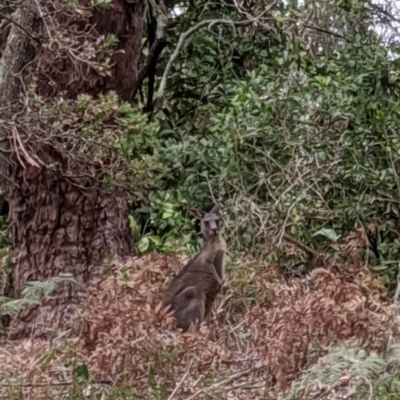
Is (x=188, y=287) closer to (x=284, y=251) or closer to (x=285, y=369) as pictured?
(x=284, y=251)

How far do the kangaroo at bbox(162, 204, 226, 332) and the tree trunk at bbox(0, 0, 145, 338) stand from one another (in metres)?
0.76

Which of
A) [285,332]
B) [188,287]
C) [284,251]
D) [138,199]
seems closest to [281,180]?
[284,251]

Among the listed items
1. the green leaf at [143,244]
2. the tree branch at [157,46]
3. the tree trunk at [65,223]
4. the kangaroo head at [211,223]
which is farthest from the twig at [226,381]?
the tree branch at [157,46]

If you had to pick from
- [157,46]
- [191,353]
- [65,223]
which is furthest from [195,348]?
[157,46]

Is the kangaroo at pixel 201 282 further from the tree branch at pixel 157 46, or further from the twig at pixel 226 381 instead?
the tree branch at pixel 157 46

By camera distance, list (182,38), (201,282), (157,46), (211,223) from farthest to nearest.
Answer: (157,46) → (182,38) → (211,223) → (201,282)

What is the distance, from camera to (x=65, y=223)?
726 centimetres

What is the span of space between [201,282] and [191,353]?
6.00ft

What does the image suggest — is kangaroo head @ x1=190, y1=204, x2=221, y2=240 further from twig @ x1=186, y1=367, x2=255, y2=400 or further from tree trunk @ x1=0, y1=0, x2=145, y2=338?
twig @ x1=186, y1=367, x2=255, y2=400

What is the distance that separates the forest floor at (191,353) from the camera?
15.1 ft

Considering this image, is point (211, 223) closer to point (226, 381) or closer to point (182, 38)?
point (226, 381)

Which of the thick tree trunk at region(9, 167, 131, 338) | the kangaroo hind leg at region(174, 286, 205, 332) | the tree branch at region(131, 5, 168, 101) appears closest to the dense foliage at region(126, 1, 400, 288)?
the thick tree trunk at region(9, 167, 131, 338)

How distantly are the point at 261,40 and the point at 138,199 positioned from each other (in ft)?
7.28

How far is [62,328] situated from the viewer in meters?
7.05
